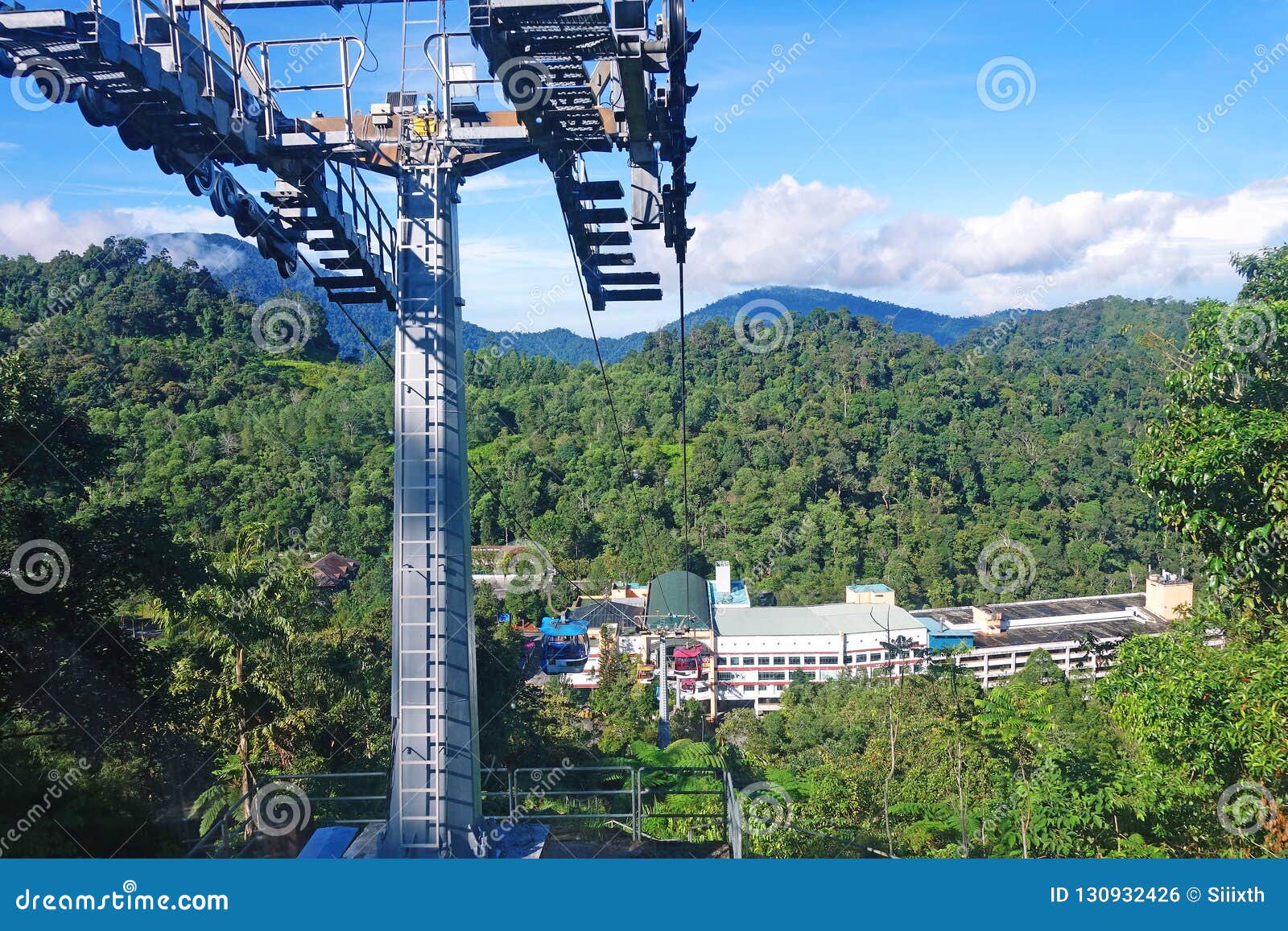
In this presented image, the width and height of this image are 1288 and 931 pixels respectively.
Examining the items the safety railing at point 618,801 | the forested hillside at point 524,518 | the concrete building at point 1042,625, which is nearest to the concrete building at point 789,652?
the concrete building at point 1042,625

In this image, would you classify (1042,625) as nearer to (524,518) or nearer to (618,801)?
(524,518)

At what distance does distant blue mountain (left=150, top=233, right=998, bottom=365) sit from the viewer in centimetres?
5706

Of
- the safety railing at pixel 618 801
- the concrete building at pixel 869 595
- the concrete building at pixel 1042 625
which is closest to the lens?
the safety railing at pixel 618 801

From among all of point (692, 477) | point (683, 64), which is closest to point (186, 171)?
point (683, 64)

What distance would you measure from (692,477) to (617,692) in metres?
19.7

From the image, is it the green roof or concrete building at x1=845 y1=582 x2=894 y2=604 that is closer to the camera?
the green roof

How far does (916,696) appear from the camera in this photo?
48.9 feet

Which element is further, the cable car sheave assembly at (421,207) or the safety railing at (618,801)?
the safety railing at (618,801)

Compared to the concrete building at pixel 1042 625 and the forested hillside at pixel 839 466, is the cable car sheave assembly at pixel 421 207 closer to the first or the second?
the concrete building at pixel 1042 625

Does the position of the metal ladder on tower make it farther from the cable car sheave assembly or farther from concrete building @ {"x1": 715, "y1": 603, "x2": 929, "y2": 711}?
concrete building @ {"x1": 715, "y1": 603, "x2": 929, "y2": 711}

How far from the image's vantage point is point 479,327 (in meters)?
93.4

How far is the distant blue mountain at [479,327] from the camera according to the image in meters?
57.1

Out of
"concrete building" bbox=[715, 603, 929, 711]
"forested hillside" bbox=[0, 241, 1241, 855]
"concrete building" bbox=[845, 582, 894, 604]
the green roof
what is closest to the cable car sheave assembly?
"forested hillside" bbox=[0, 241, 1241, 855]

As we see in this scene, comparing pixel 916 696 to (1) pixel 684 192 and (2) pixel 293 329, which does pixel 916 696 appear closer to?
(1) pixel 684 192
